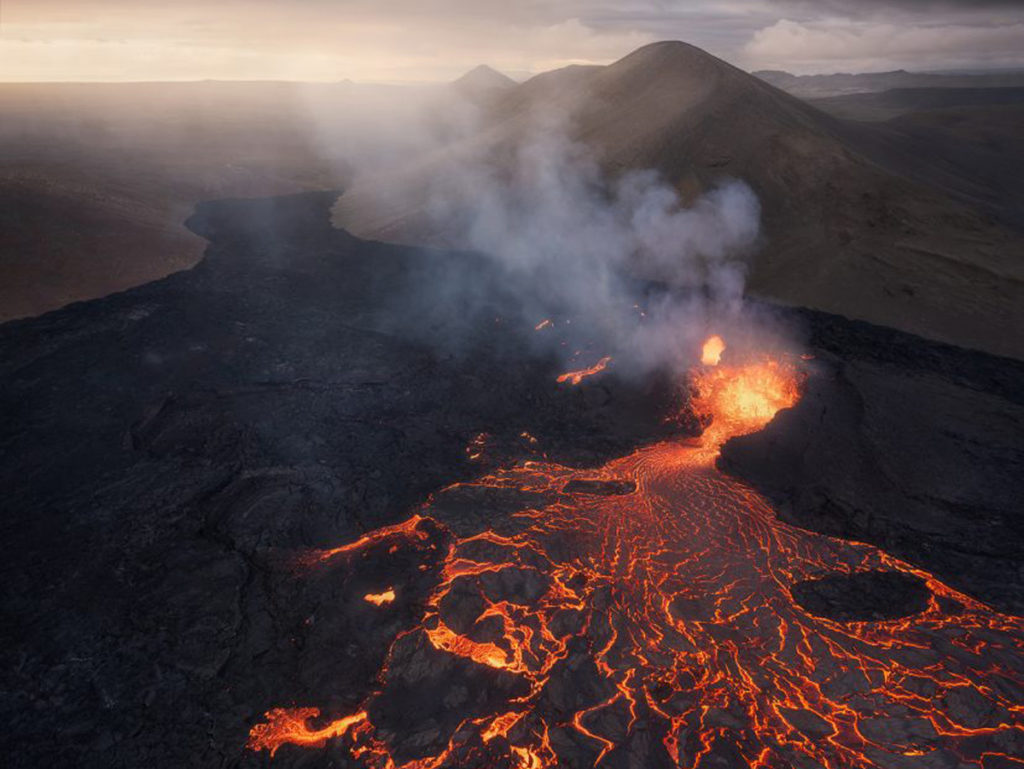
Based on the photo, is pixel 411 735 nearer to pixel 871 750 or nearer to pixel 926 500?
pixel 871 750

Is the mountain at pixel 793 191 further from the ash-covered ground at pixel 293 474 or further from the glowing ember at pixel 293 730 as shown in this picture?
the glowing ember at pixel 293 730

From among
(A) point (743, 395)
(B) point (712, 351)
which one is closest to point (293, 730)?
(A) point (743, 395)

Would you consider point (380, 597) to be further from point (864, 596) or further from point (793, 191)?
point (793, 191)

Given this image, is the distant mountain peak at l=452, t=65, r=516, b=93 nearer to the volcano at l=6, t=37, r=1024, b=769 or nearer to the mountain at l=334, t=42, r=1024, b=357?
the mountain at l=334, t=42, r=1024, b=357

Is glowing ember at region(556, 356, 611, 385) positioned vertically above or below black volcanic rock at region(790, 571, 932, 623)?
above

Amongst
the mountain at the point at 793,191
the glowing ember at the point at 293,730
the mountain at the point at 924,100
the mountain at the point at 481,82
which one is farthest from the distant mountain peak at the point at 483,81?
the glowing ember at the point at 293,730

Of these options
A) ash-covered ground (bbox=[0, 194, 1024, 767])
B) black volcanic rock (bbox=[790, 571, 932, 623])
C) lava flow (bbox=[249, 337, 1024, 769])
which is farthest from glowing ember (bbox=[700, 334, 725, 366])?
black volcanic rock (bbox=[790, 571, 932, 623])
